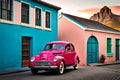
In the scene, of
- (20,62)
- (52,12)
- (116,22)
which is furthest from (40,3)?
(116,22)

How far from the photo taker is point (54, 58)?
19.4m

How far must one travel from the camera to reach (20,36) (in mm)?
24953

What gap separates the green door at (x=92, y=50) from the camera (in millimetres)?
33356

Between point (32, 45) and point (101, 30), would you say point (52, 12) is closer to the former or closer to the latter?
point (32, 45)

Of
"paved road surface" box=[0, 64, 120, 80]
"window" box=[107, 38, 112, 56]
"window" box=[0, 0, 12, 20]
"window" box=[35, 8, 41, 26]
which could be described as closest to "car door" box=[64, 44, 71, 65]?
"paved road surface" box=[0, 64, 120, 80]

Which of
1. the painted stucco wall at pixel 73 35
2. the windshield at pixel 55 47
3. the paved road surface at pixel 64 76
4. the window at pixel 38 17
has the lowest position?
the paved road surface at pixel 64 76

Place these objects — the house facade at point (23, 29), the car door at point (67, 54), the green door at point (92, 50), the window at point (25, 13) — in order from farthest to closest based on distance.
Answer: the green door at point (92, 50)
the window at point (25, 13)
the house facade at point (23, 29)
the car door at point (67, 54)

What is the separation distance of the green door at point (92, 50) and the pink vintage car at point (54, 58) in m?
11.1

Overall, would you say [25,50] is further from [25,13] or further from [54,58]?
[54,58]

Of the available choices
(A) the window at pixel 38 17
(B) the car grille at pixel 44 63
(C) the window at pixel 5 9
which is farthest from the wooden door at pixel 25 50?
(B) the car grille at pixel 44 63

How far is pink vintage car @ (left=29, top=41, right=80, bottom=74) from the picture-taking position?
19.2 meters

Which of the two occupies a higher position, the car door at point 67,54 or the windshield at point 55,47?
the windshield at point 55,47

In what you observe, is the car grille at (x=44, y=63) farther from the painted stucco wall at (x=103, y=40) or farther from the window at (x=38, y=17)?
the painted stucco wall at (x=103, y=40)

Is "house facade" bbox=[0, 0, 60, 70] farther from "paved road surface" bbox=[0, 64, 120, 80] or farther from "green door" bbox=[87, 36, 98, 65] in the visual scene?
"green door" bbox=[87, 36, 98, 65]
